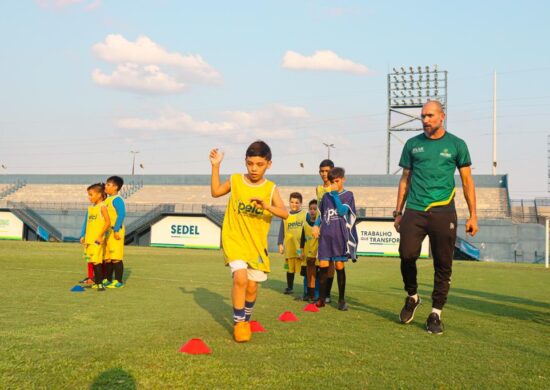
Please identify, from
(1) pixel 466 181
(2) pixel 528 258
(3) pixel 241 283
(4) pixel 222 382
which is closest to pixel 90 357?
(4) pixel 222 382

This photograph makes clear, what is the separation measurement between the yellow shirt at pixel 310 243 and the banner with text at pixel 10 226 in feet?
134

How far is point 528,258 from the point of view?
132ft

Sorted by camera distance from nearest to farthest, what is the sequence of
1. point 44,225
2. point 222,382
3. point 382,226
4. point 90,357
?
point 222,382
point 90,357
point 382,226
point 44,225

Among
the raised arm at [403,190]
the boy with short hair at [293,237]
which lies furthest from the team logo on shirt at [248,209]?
the boy with short hair at [293,237]

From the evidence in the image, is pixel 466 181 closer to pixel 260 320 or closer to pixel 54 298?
pixel 260 320

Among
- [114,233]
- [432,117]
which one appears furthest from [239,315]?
[114,233]

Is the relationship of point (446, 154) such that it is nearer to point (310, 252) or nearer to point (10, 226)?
point (310, 252)

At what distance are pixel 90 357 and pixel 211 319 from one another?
226cm

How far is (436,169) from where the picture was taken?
20.5 ft

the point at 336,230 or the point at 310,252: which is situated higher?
the point at 336,230

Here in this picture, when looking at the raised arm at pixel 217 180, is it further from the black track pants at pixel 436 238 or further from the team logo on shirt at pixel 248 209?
the black track pants at pixel 436 238

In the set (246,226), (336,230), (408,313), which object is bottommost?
(408,313)

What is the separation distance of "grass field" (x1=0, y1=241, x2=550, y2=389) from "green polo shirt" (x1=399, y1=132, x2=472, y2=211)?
52.5 inches

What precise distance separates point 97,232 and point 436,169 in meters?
6.16
